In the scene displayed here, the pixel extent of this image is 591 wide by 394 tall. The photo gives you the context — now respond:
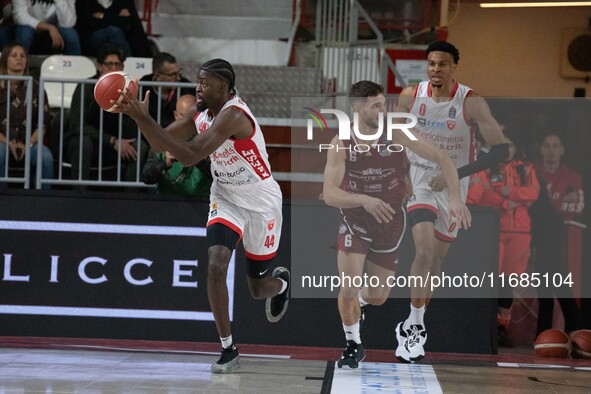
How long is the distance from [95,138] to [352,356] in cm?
304

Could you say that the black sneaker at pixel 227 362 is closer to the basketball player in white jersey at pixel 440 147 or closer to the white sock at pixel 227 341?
the white sock at pixel 227 341

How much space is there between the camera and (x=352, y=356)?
26.9 ft

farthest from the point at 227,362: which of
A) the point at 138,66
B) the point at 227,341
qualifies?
the point at 138,66

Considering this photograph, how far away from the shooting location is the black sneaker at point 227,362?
25.0ft

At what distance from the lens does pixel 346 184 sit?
28.2 feet

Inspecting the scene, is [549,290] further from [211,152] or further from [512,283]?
[211,152]

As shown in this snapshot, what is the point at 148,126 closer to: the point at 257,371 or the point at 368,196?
the point at 257,371

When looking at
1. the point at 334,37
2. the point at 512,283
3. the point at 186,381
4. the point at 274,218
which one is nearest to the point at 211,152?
the point at 274,218

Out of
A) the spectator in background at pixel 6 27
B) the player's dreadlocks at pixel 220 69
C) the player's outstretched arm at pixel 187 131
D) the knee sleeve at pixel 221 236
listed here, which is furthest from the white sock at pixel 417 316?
the spectator in background at pixel 6 27

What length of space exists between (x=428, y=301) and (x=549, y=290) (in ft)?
4.32

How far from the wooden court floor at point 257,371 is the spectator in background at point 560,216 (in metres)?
1.44

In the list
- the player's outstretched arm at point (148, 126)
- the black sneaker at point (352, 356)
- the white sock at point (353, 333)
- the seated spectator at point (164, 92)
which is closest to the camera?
the player's outstretched arm at point (148, 126)

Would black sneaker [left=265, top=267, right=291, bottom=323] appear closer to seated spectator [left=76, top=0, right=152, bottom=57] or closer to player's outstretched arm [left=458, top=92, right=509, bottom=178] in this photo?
player's outstretched arm [left=458, top=92, right=509, bottom=178]

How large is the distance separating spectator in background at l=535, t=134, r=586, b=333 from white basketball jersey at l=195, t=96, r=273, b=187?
3.50m
